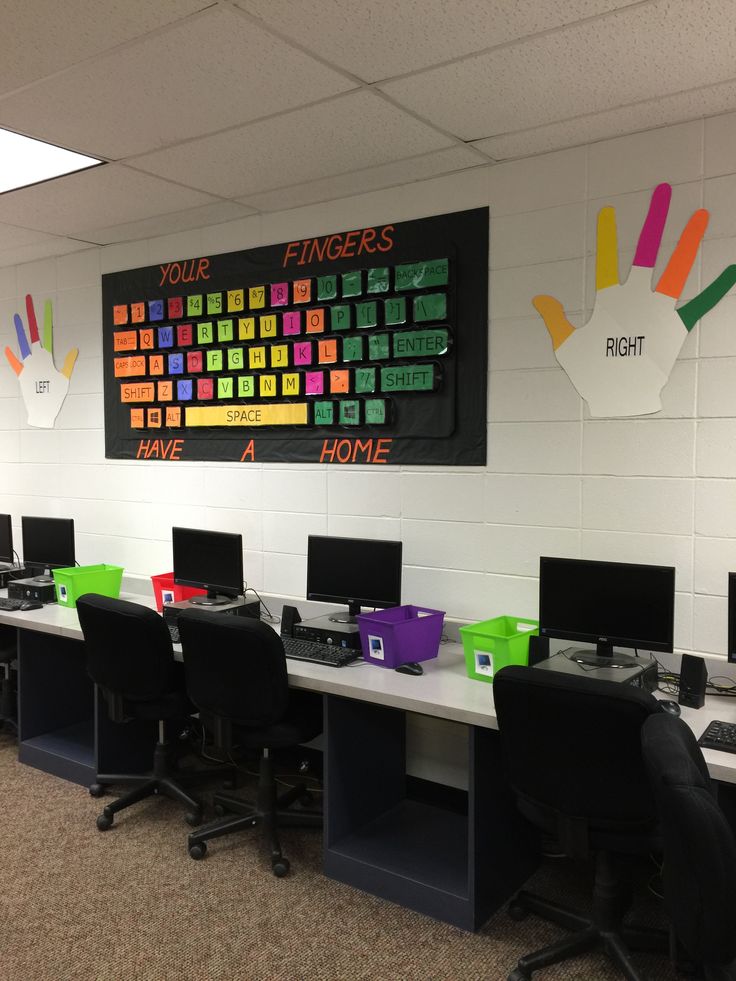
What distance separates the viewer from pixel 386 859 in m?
2.80

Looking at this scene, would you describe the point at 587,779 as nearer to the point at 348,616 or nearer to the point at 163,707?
the point at 348,616

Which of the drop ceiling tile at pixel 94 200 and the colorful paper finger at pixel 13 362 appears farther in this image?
the colorful paper finger at pixel 13 362

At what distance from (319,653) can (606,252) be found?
187 centimetres

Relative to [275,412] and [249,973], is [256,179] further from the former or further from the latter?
[249,973]

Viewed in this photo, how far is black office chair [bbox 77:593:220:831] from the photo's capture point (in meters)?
3.12

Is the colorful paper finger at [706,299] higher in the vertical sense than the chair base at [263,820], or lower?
higher

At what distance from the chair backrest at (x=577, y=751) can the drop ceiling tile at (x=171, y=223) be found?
8.71ft

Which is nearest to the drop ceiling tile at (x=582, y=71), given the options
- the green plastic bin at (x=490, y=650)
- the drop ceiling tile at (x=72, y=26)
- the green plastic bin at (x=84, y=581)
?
the drop ceiling tile at (x=72, y=26)

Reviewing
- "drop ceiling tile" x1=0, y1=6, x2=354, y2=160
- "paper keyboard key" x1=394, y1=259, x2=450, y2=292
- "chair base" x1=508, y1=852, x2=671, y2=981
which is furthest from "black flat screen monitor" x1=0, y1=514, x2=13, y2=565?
"chair base" x1=508, y1=852, x2=671, y2=981

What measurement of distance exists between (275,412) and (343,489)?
0.52m

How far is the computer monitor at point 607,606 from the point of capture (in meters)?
2.65

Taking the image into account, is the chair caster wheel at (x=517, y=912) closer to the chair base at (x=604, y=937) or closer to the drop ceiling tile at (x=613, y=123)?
the chair base at (x=604, y=937)

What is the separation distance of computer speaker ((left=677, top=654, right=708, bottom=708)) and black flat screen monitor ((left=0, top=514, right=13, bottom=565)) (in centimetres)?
386

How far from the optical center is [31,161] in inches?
124
